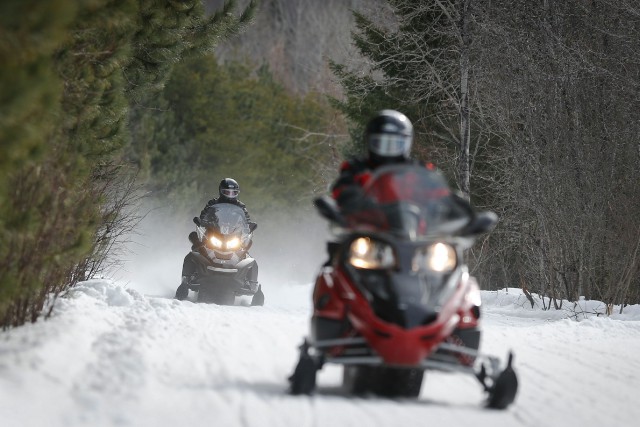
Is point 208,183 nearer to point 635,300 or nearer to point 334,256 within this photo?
point 635,300

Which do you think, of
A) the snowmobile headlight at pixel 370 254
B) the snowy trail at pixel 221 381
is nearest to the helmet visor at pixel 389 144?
the snowmobile headlight at pixel 370 254

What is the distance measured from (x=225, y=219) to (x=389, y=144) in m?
10.9

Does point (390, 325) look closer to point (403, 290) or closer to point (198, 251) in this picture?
point (403, 290)

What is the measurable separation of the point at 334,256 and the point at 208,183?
4189 cm

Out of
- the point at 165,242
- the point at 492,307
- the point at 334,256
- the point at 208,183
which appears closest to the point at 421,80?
the point at 492,307

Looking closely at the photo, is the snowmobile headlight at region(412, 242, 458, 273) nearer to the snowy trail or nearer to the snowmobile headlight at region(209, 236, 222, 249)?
the snowy trail

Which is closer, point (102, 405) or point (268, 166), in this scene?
point (102, 405)

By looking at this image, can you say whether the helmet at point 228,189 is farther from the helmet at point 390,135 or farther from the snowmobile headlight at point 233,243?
the helmet at point 390,135

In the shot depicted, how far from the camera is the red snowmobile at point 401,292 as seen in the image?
6.34 meters

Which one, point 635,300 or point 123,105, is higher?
point 123,105

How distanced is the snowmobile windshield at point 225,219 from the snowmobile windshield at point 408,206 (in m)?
11.3

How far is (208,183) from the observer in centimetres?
4881

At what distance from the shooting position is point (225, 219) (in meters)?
18.1

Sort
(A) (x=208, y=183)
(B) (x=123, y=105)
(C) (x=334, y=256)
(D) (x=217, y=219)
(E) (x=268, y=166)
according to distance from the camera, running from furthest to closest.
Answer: (E) (x=268, y=166) → (A) (x=208, y=183) → (D) (x=217, y=219) → (B) (x=123, y=105) → (C) (x=334, y=256)
